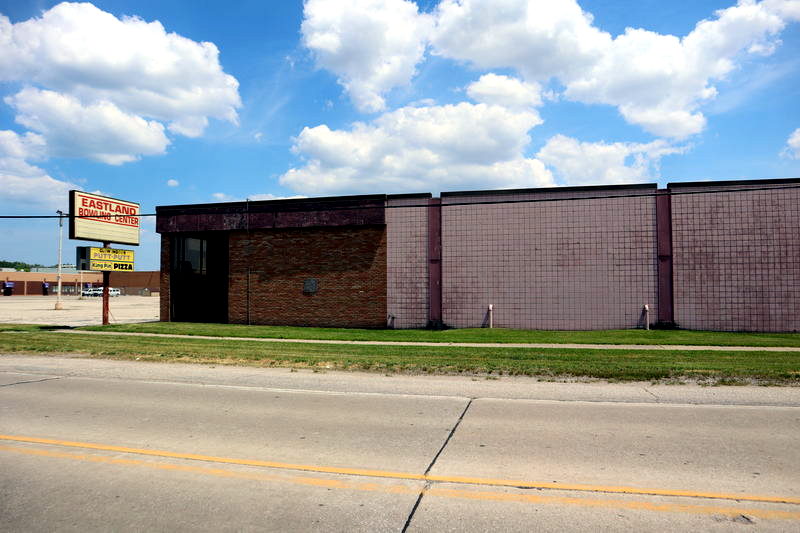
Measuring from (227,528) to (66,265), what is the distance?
413 ft

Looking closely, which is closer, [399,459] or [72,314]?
[399,459]

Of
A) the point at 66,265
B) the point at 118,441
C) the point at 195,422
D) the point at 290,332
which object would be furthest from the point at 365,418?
the point at 66,265

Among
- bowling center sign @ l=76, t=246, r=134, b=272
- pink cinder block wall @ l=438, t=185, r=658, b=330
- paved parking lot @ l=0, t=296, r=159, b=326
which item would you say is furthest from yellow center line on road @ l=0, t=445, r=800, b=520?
paved parking lot @ l=0, t=296, r=159, b=326

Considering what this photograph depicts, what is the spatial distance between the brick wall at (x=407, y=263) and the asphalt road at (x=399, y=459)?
43.4ft

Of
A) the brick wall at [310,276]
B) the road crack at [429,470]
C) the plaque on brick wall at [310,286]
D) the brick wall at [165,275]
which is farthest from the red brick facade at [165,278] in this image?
the road crack at [429,470]

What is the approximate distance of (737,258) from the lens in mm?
20109

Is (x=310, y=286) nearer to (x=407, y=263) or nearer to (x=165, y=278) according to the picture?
(x=407, y=263)

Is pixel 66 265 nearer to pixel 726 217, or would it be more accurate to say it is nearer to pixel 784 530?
pixel 726 217

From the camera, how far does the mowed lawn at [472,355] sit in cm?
1109

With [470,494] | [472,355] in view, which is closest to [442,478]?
[470,494]

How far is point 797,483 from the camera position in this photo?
16.2 feet

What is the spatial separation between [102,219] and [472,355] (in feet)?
65.3

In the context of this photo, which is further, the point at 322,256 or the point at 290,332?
the point at 322,256

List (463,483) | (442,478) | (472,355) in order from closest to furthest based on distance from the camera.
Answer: (463,483) → (442,478) → (472,355)
